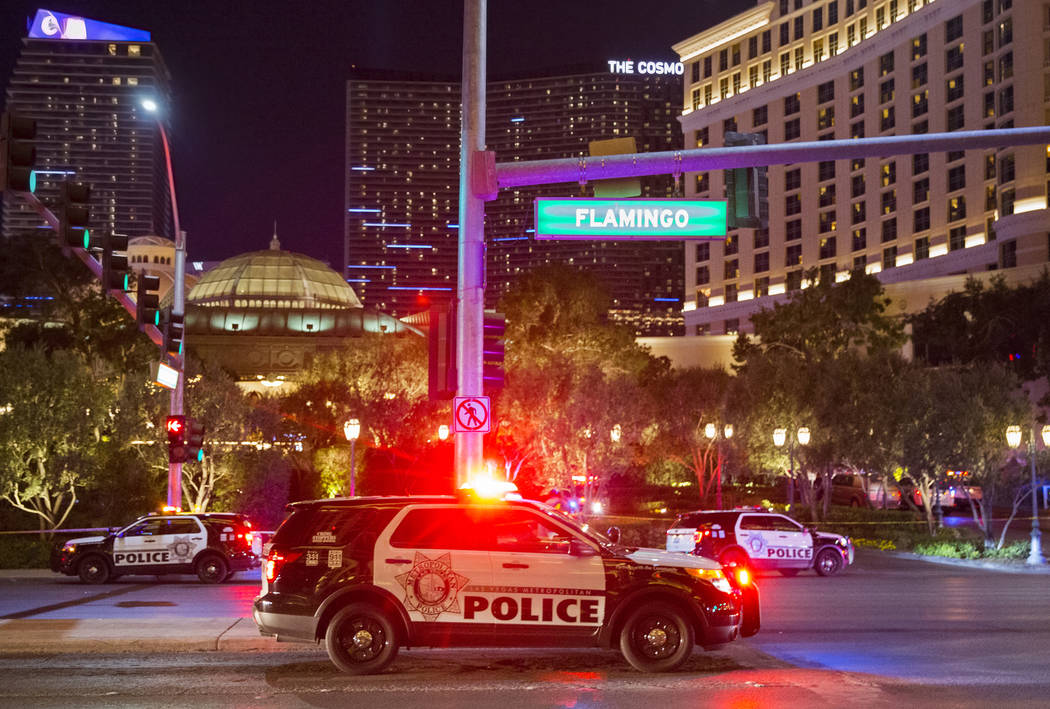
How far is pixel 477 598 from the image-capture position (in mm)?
11570

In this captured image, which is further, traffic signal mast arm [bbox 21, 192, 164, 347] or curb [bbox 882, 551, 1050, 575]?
curb [bbox 882, 551, 1050, 575]

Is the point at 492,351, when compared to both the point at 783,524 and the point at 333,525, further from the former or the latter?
the point at 783,524

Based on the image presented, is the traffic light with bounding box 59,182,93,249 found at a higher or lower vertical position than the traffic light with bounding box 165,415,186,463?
higher

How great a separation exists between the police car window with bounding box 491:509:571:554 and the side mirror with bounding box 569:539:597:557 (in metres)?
0.05

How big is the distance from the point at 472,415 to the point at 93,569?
48.2ft

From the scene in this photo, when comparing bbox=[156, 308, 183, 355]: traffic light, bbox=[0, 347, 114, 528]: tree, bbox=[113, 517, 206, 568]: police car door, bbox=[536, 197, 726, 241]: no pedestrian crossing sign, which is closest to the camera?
bbox=[536, 197, 726, 241]: no pedestrian crossing sign

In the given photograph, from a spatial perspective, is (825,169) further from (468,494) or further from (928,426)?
(468,494)

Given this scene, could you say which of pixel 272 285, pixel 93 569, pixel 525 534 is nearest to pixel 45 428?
pixel 93 569

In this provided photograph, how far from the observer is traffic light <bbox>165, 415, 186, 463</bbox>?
26953mm

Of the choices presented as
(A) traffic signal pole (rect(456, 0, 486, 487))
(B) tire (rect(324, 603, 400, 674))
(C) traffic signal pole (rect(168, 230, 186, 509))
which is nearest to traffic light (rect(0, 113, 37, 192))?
(A) traffic signal pole (rect(456, 0, 486, 487))

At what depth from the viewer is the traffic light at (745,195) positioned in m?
14.9

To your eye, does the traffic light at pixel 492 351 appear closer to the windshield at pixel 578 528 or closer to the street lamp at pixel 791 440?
the windshield at pixel 578 528

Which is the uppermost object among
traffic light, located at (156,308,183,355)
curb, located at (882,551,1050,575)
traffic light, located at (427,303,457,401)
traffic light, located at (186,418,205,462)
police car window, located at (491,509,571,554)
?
traffic light, located at (156,308,183,355)

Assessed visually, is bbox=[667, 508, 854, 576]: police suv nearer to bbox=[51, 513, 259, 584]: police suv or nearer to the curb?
the curb
